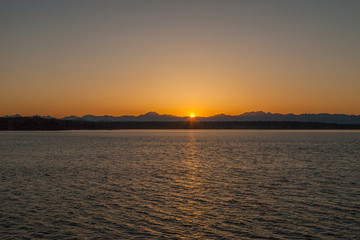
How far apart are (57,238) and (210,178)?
76.7 ft

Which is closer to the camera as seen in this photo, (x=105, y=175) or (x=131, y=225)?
(x=131, y=225)

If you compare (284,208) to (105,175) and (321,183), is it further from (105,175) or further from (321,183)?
(105,175)

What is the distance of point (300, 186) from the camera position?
32.9m

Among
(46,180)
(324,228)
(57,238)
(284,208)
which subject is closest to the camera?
(57,238)

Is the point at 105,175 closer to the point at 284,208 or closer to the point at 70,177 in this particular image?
the point at 70,177

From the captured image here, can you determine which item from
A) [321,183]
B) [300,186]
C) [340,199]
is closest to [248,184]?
[300,186]

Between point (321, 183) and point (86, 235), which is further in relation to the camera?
point (321, 183)

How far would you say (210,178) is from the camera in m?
38.9

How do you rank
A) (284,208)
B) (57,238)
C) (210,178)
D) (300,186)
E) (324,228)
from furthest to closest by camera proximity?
1. (210,178)
2. (300,186)
3. (284,208)
4. (324,228)
5. (57,238)

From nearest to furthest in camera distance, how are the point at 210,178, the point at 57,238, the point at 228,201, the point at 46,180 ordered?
the point at 57,238 < the point at 228,201 < the point at 46,180 < the point at 210,178

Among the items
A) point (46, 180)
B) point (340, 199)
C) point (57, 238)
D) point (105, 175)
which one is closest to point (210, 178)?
point (105, 175)

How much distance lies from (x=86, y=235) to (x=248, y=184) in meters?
20.2

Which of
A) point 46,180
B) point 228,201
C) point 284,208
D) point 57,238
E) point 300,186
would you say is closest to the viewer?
point 57,238

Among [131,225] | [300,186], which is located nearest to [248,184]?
[300,186]
